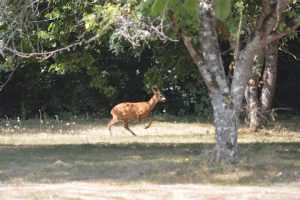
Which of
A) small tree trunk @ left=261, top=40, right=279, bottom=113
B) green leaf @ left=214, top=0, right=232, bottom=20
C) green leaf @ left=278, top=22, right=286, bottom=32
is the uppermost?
green leaf @ left=278, top=22, right=286, bottom=32

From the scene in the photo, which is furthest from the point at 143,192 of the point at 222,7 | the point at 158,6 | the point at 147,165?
the point at 222,7

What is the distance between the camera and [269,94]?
2031 cm

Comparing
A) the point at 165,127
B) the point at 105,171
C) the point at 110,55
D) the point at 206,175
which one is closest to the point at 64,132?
the point at 165,127

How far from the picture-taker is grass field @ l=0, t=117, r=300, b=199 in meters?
10.8

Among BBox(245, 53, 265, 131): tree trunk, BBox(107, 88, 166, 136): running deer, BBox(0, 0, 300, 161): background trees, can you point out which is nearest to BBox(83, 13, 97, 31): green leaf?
BBox(0, 0, 300, 161): background trees

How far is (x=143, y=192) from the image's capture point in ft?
31.3

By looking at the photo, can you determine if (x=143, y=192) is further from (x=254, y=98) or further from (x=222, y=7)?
(x=254, y=98)

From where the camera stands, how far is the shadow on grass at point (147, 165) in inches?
428

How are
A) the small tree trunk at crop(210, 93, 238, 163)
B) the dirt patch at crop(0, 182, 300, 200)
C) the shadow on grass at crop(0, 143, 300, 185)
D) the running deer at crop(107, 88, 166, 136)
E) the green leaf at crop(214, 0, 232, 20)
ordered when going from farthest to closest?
the running deer at crop(107, 88, 166, 136), the small tree trunk at crop(210, 93, 238, 163), the shadow on grass at crop(0, 143, 300, 185), the dirt patch at crop(0, 182, 300, 200), the green leaf at crop(214, 0, 232, 20)

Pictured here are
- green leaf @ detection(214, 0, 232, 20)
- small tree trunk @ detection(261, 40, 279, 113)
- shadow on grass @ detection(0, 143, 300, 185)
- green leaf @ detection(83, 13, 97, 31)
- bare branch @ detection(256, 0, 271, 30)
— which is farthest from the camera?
small tree trunk @ detection(261, 40, 279, 113)

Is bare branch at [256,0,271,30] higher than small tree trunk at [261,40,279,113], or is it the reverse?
bare branch at [256,0,271,30]

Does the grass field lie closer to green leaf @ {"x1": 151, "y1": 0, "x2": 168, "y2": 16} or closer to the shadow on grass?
the shadow on grass

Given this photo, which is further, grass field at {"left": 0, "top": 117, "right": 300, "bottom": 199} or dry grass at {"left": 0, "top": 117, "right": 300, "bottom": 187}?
dry grass at {"left": 0, "top": 117, "right": 300, "bottom": 187}

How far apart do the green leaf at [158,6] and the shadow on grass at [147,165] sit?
5.24 metres
